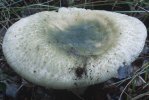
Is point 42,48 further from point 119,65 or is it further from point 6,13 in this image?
point 6,13

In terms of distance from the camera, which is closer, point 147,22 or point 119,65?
point 119,65

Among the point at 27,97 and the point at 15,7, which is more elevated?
the point at 15,7

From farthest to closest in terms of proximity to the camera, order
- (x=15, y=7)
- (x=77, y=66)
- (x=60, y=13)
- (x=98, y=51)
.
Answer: (x=15, y=7) < (x=60, y=13) < (x=98, y=51) < (x=77, y=66)

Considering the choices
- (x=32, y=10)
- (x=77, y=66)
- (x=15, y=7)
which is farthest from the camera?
(x=32, y=10)

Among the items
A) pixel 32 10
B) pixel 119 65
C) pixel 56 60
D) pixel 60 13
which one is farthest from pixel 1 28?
pixel 119 65

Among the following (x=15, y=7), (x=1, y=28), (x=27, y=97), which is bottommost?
(x=27, y=97)

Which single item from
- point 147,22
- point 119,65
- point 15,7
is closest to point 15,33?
point 119,65
